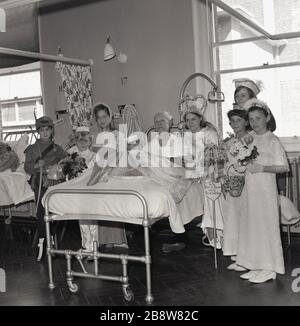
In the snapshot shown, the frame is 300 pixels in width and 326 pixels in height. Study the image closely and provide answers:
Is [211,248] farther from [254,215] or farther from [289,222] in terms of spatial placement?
[254,215]

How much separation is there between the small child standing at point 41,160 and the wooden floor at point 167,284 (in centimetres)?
46

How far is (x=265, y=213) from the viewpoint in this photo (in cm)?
430

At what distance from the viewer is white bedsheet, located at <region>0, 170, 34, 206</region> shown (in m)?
6.64

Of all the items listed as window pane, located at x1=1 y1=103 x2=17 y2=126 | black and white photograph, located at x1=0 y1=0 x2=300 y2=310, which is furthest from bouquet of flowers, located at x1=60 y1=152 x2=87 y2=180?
window pane, located at x1=1 y1=103 x2=17 y2=126

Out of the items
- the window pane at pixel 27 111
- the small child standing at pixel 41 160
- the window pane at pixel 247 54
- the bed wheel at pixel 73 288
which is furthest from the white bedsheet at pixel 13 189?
the window pane at pixel 247 54

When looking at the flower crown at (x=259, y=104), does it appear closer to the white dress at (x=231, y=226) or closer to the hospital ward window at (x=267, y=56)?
the white dress at (x=231, y=226)

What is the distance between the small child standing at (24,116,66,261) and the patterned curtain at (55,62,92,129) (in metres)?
1.76

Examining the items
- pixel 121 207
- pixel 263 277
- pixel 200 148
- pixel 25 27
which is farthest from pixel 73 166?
pixel 25 27

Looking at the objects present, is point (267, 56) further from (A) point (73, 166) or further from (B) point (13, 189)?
(B) point (13, 189)

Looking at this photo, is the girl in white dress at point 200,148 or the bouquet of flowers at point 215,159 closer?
the bouquet of flowers at point 215,159

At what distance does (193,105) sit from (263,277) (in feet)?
7.04

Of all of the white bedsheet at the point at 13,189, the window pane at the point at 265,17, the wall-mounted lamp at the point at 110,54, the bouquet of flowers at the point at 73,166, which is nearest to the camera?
the bouquet of flowers at the point at 73,166

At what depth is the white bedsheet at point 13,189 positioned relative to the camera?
664cm
